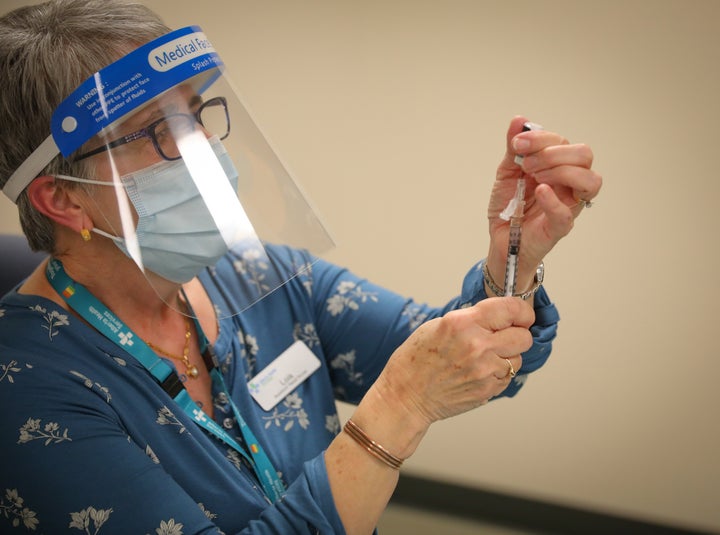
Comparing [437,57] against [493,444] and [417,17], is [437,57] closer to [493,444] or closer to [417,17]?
[417,17]

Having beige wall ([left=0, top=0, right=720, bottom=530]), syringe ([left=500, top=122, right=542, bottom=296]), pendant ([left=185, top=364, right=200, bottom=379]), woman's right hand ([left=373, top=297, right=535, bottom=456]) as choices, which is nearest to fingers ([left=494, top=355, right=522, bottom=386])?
woman's right hand ([left=373, top=297, right=535, bottom=456])

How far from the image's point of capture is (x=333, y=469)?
888 mm

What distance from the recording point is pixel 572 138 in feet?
5.56

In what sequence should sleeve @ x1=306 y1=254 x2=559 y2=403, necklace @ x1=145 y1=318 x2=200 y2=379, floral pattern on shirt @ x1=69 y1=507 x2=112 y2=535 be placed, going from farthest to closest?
sleeve @ x1=306 y1=254 x2=559 y2=403
necklace @ x1=145 y1=318 x2=200 y2=379
floral pattern on shirt @ x1=69 y1=507 x2=112 y2=535

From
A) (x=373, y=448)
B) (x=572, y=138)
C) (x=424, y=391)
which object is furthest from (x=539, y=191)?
(x=572, y=138)

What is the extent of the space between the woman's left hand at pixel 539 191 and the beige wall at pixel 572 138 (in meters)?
0.80

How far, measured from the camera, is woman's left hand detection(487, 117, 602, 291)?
2.82 feet

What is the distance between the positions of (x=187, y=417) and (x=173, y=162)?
402mm

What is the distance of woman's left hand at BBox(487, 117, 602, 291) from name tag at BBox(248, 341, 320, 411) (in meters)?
0.41

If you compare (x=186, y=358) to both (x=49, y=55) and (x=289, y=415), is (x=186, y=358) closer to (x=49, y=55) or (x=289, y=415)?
(x=289, y=415)

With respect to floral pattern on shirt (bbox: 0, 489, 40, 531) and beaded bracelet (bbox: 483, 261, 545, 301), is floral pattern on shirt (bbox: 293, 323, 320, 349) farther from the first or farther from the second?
floral pattern on shirt (bbox: 0, 489, 40, 531)

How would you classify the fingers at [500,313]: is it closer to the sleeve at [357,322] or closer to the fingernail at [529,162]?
the fingernail at [529,162]

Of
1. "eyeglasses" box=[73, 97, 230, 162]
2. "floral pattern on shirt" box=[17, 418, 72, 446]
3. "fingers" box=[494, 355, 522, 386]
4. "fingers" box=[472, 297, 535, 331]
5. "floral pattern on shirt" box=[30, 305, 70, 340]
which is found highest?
"eyeglasses" box=[73, 97, 230, 162]

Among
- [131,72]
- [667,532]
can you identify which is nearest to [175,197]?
[131,72]
